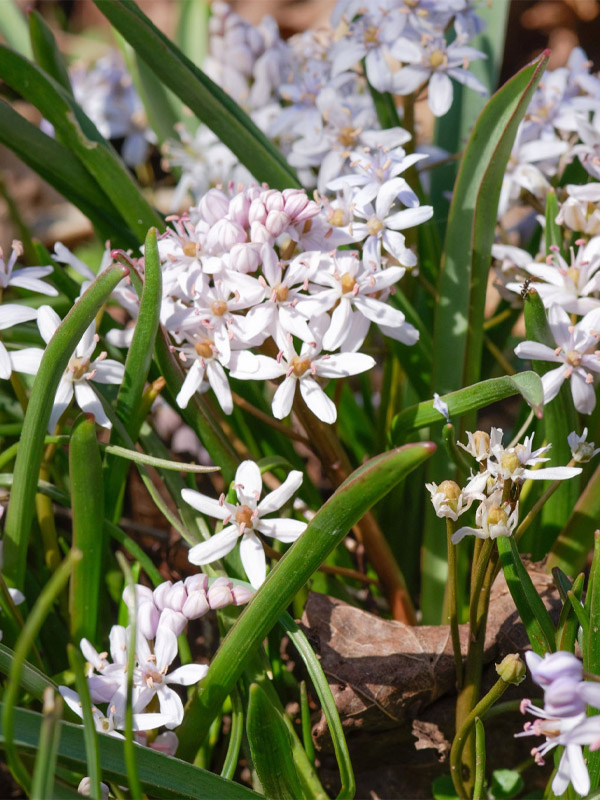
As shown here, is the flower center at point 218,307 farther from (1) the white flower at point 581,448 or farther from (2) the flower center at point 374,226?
(1) the white flower at point 581,448

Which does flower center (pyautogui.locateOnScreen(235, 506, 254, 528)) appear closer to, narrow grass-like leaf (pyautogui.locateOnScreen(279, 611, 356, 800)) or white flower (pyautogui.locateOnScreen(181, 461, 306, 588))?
white flower (pyautogui.locateOnScreen(181, 461, 306, 588))

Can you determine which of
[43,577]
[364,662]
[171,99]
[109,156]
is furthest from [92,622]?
[171,99]

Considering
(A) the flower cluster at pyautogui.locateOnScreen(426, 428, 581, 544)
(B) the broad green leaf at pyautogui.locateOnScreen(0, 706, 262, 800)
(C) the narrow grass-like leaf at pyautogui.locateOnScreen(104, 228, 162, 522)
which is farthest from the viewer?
(C) the narrow grass-like leaf at pyautogui.locateOnScreen(104, 228, 162, 522)

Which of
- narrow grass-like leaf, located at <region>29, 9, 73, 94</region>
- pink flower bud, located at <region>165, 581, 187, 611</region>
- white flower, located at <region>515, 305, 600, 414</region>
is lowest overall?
pink flower bud, located at <region>165, 581, 187, 611</region>

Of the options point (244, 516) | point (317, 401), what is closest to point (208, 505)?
point (244, 516)

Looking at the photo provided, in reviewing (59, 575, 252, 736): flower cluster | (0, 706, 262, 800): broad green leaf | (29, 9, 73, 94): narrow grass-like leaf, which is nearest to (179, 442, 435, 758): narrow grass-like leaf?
(59, 575, 252, 736): flower cluster

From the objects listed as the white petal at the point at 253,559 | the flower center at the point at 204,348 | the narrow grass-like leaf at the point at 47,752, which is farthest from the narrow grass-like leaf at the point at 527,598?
the narrow grass-like leaf at the point at 47,752
